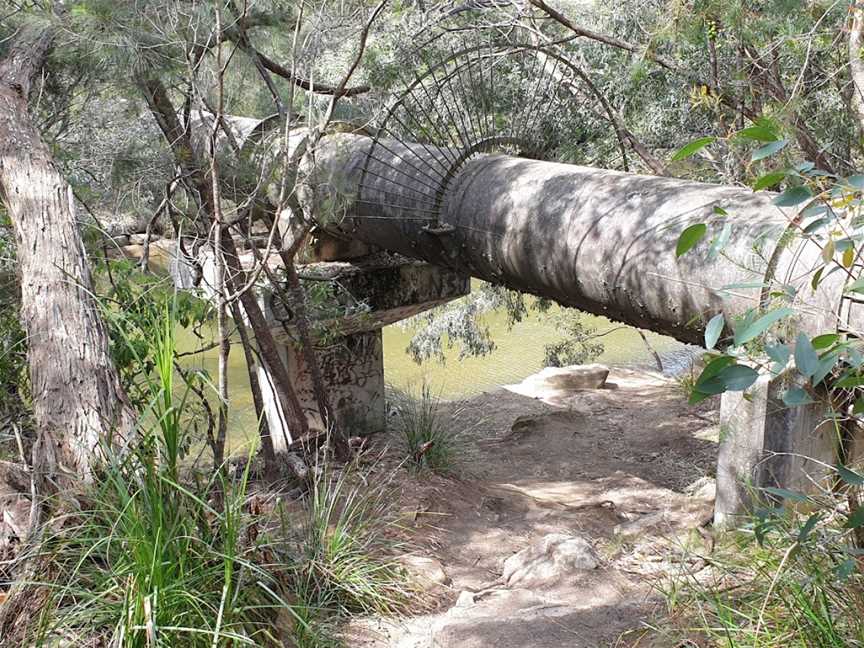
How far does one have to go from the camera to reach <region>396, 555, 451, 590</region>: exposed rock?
3.88 m

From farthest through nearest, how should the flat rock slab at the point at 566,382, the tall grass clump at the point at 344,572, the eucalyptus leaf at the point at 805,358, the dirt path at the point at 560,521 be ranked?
the flat rock slab at the point at 566,382 → the tall grass clump at the point at 344,572 → the dirt path at the point at 560,521 → the eucalyptus leaf at the point at 805,358

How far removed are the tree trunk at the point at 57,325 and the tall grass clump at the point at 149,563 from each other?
11 centimetres

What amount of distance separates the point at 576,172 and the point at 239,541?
256cm

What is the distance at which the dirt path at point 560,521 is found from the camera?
3271 millimetres

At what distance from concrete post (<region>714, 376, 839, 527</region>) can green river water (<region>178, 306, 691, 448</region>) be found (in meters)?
7.34

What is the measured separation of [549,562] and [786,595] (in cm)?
162

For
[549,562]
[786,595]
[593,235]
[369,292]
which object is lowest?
[549,562]

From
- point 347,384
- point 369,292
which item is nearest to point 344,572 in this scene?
point 369,292

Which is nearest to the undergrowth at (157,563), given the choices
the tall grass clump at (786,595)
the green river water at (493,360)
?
the tall grass clump at (786,595)

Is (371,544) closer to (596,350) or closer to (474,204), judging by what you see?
(474,204)

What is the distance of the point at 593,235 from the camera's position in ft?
13.4

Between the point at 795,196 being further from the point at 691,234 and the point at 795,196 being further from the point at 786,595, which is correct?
the point at 786,595

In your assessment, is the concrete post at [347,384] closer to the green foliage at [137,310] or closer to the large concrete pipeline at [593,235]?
the large concrete pipeline at [593,235]

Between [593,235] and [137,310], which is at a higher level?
[593,235]
